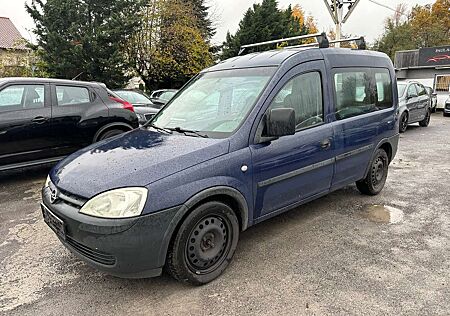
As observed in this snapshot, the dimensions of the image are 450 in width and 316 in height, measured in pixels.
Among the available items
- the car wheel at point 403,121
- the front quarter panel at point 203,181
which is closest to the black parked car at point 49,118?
the front quarter panel at point 203,181

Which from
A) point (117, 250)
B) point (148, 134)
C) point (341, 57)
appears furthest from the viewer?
point (341, 57)

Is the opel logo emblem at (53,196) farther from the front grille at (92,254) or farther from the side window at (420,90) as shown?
the side window at (420,90)

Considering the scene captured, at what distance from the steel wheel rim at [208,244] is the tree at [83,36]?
57.9 feet

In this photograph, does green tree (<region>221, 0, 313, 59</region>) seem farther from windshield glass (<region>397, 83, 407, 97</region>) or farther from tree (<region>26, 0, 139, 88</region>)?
windshield glass (<region>397, 83, 407, 97</region>)

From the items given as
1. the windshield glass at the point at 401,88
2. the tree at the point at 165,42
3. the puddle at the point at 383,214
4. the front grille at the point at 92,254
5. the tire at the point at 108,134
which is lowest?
the puddle at the point at 383,214

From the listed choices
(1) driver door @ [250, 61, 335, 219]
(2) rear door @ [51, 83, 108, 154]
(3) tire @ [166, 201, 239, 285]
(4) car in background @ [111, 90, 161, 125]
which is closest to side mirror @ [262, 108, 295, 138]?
(1) driver door @ [250, 61, 335, 219]

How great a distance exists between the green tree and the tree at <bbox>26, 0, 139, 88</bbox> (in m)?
8.56

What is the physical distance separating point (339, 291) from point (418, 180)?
4034 mm

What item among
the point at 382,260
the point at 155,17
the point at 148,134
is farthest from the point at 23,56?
the point at 382,260

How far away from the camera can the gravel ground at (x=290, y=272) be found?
260cm

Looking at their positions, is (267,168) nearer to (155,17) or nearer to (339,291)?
(339,291)

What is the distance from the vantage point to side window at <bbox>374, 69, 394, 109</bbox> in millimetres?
4695

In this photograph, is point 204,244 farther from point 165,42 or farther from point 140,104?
point 165,42

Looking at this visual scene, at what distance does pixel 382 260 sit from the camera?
3234mm
